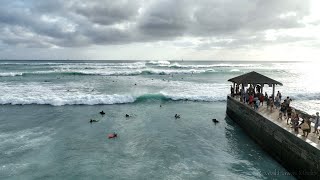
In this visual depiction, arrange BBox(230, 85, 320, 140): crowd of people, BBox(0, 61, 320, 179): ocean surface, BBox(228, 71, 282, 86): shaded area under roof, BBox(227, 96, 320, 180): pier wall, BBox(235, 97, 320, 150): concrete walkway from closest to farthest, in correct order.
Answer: BBox(227, 96, 320, 180): pier wall → BBox(235, 97, 320, 150): concrete walkway → BBox(230, 85, 320, 140): crowd of people → BBox(0, 61, 320, 179): ocean surface → BBox(228, 71, 282, 86): shaded area under roof

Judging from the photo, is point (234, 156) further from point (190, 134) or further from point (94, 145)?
point (94, 145)

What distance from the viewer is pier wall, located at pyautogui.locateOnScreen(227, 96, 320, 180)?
36.5ft

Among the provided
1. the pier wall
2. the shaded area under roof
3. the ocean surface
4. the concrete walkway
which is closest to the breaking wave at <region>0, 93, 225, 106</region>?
the ocean surface

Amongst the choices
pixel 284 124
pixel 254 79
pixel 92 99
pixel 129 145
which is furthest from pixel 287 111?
pixel 92 99

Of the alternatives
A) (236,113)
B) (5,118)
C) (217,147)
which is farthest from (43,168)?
(236,113)

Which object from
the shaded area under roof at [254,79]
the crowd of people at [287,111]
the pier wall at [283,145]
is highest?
the shaded area under roof at [254,79]

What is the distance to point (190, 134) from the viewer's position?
62.8ft

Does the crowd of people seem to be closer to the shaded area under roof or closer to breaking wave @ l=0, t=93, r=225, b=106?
the shaded area under roof

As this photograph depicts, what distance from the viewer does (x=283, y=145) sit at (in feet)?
44.5

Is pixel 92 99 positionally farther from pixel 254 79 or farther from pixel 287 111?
pixel 287 111

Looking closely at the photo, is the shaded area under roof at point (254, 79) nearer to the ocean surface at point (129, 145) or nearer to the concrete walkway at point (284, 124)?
the concrete walkway at point (284, 124)

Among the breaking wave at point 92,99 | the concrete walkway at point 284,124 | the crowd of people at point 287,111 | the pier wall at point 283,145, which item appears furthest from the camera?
the breaking wave at point 92,99

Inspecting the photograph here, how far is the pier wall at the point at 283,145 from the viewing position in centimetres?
1113

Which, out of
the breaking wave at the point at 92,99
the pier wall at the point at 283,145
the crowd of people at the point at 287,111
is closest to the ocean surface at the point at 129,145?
the pier wall at the point at 283,145
